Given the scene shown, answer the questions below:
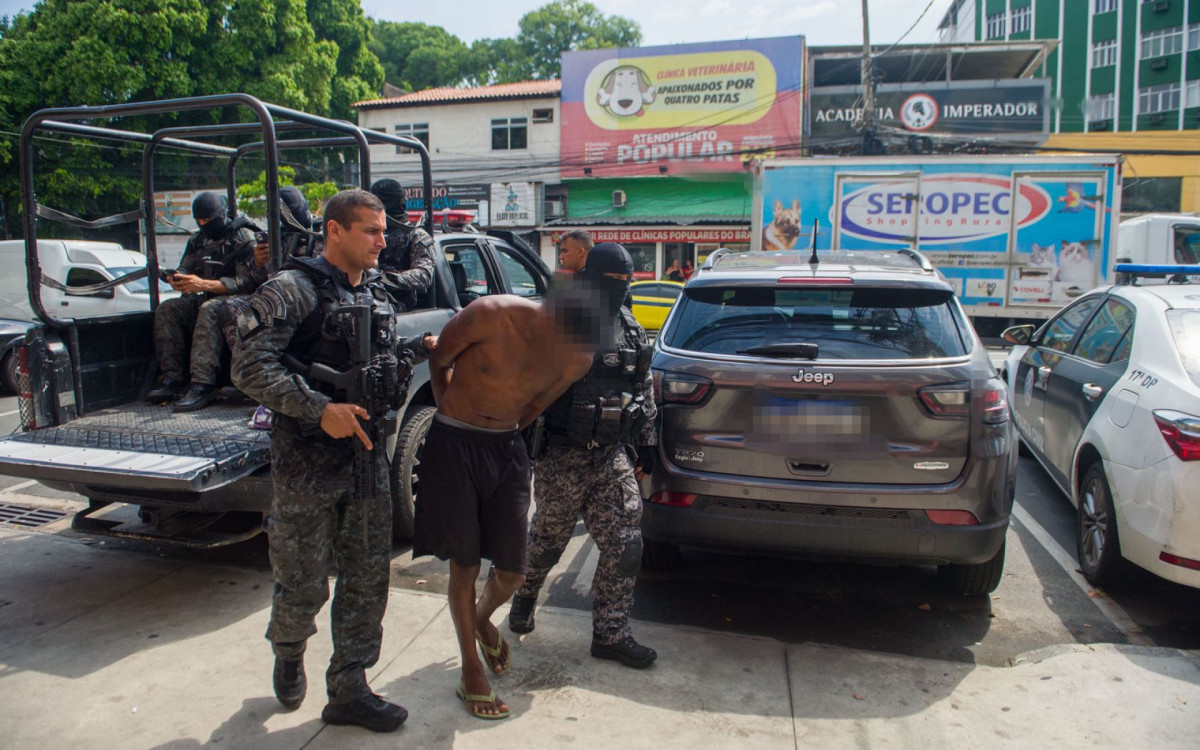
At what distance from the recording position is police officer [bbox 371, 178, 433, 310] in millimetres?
4477

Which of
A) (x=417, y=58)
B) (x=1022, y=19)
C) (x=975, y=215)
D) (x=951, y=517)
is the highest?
(x=1022, y=19)

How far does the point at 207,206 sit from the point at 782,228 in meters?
9.22

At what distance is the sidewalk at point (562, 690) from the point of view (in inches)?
109

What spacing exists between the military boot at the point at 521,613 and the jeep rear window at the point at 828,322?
132cm

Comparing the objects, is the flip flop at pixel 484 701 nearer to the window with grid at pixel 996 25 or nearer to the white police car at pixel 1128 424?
the white police car at pixel 1128 424

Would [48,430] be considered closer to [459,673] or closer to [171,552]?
[171,552]

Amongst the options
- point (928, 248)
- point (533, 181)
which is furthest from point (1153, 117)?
point (928, 248)

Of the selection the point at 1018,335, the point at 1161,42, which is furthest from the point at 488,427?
the point at 1161,42

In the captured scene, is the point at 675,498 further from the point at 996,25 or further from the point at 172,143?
the point at 996,25

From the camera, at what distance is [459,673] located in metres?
3.21

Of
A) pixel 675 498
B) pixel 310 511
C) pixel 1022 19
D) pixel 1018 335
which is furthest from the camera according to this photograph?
pixel 1022 19

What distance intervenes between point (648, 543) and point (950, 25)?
55613 mm

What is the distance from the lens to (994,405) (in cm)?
338

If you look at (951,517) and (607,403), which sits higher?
(607,403)
